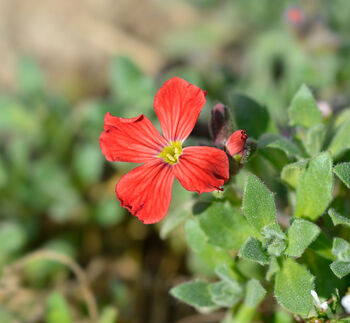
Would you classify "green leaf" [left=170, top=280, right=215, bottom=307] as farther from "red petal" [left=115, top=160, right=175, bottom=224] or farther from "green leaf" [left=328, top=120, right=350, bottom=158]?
"green leaf" [left=328, top=120, right=350, bottom=158]

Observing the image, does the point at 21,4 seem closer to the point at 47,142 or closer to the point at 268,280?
the point at 47,142

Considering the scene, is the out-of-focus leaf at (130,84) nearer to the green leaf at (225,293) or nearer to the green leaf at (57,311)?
the green leaf at (57,311)

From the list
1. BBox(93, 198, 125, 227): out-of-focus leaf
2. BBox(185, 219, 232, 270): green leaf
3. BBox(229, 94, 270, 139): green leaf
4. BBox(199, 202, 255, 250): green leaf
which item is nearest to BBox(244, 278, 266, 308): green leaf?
BBox(199, 202, 255, 250): green leaf

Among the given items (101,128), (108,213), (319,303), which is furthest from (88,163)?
(319,303)

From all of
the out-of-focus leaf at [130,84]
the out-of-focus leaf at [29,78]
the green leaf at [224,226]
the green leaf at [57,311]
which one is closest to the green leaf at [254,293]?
the green leaf at [224,226]

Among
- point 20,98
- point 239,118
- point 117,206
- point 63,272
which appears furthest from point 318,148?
point 20,98
